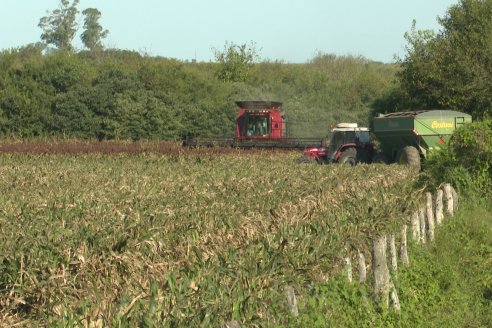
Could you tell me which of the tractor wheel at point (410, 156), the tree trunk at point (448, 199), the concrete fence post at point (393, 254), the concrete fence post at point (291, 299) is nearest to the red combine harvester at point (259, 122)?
the tractor wheel at point (410, 156)

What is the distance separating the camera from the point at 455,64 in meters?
42.3

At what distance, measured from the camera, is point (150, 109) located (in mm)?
53031

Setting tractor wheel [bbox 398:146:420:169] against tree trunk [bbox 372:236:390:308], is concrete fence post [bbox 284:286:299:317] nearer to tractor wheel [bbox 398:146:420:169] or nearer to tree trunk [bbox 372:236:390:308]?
tree trunk [bbox 372:236:390:308]

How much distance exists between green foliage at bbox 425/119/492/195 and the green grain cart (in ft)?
26.5

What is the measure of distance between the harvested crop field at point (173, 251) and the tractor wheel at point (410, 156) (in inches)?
→ 566

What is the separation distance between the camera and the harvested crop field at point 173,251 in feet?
18.9

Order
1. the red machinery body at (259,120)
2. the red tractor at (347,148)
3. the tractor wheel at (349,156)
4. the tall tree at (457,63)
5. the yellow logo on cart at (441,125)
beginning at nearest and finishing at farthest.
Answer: the yellow logo on cart at (441,125)
the tractor wheel at (349,156)
the red tractor at (347,148)
the red machinery body at (259,120)
the tall tree at (457,63)

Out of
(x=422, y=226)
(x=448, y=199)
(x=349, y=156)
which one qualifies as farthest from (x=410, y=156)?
(x=422, y=226)

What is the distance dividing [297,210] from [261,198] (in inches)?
60.0

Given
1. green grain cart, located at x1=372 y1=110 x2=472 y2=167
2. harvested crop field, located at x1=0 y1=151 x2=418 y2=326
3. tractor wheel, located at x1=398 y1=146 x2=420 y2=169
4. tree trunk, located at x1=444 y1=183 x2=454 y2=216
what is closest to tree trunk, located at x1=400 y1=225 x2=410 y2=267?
harvested crop field, located at x1=0 y1=151 x2=418 y2=326

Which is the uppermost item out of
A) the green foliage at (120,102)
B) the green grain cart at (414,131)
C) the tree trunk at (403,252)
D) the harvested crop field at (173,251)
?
the green foliage at (120,102)

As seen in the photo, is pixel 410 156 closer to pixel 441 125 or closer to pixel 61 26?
pixel 441 125

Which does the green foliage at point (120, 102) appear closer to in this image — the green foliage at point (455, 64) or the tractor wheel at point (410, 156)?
the green foliage at point (455, 64)

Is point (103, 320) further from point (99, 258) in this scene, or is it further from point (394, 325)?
point (394, 325)
